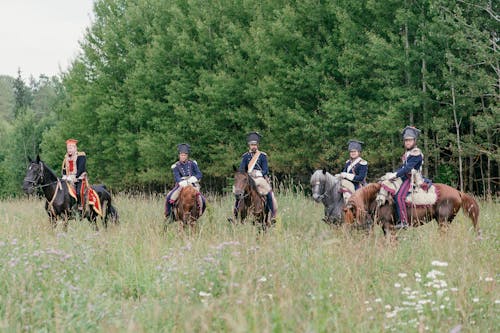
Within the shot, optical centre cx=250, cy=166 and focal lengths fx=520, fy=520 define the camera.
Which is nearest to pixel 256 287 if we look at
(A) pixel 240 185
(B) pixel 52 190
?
(A) pixel 240 185

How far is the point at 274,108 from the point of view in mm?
19219

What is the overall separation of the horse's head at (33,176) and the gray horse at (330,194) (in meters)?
5.66

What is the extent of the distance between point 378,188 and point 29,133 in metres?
46.5

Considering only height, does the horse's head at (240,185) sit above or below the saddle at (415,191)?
above

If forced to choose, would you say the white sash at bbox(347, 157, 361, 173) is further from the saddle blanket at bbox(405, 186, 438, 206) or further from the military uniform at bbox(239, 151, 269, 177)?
the military uniform at bbox(239, 151, 269, 177)

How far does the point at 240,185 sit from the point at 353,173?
8.52 feet

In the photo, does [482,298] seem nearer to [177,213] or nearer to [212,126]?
[177,213]

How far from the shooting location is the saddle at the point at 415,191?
9461mm

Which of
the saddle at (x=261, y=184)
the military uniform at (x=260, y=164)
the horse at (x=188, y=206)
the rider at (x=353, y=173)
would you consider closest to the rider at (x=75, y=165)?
the horse at (x=188, y=206)

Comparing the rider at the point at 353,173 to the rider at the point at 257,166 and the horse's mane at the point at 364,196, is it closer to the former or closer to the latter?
the horse's mane at the point at 364,196

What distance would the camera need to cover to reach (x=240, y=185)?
32.1 ft

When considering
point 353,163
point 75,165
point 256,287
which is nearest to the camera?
point 256,287

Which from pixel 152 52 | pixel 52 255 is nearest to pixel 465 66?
pixel 52 255

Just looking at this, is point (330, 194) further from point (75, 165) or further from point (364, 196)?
point (75, 165)
